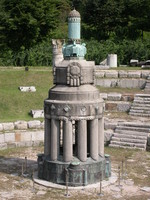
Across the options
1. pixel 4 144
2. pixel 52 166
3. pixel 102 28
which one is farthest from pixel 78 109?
pixel 102 28

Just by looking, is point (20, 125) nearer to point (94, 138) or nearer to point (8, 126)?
point (8, 126)

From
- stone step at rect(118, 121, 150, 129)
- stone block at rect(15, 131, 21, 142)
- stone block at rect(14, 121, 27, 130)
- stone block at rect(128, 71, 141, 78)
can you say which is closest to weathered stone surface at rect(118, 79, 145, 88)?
stone block at rect(128, 71, 141, 78)

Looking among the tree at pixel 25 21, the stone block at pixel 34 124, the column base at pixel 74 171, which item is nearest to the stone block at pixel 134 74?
the stone block at pixel 34 124

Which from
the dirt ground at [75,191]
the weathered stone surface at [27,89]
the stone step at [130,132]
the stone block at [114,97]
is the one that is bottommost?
the dirt ground at [75,191]

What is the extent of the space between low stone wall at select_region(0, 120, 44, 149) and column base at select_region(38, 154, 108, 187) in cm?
478

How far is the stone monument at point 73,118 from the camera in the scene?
13.2 metres

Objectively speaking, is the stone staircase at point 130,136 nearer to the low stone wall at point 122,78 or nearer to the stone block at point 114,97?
the stone block at point 114,97

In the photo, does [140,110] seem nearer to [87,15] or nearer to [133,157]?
[133,157]

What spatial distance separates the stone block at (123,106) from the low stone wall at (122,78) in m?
5.27

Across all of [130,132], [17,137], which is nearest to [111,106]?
[130,132]

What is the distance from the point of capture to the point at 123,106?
23281mm

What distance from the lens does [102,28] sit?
5744 cm

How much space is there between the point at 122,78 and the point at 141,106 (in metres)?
7.04

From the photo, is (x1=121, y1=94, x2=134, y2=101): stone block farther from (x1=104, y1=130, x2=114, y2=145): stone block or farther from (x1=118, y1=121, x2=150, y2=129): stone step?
(x1=104, y1=130, x2=114, y2=145): stone block
